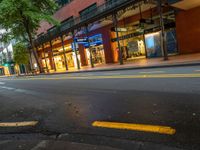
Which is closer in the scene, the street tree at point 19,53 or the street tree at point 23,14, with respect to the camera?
the street tree at point 23,14

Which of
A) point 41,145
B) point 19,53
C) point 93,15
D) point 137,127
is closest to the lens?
point 41,145

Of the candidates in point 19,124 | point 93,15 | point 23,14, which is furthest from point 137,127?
point 23,14

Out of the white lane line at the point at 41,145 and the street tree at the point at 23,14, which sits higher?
the street tree at the point at 23,14

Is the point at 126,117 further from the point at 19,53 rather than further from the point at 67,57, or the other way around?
the point at 19,53

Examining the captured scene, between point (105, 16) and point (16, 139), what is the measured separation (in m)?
18.5

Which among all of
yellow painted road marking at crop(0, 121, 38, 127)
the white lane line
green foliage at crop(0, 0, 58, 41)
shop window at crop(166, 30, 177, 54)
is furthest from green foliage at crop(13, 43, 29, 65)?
the white lane line

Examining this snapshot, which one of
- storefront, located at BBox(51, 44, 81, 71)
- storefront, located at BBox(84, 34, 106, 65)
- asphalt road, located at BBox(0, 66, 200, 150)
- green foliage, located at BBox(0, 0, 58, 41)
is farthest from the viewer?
storefront, located at BBox(51, 44, 81, 71)

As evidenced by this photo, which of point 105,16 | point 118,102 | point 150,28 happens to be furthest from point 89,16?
point 118,102

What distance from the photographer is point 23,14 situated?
27.2m

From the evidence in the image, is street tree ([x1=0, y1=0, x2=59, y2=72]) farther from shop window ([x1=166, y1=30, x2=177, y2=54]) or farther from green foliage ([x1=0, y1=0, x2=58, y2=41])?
shop window ([x1=166, y1=30, x2=177, y2=54])

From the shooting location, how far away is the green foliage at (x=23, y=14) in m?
24.8

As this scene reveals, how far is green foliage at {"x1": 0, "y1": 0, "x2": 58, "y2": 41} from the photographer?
24844mm

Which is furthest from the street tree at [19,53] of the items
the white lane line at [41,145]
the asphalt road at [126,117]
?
the white lane line at [41,145]

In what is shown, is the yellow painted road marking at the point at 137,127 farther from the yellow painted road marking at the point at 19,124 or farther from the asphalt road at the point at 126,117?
the yellow painted road marking at the point at 19,124
